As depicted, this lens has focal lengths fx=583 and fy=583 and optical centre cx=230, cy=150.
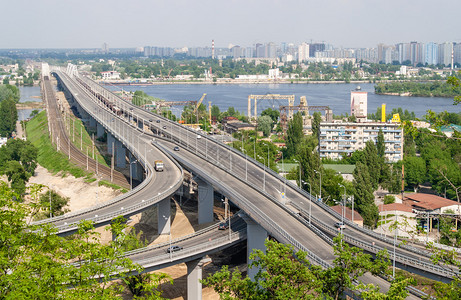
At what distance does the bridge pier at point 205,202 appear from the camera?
38.1 meters

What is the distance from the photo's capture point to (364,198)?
37.2 meters

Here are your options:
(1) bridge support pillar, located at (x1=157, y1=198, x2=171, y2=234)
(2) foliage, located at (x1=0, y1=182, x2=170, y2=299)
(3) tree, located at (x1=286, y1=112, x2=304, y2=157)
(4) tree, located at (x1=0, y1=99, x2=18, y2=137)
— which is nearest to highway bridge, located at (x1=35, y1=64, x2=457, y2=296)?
(1) bridge support pillar, located at (x1=157, y1=198, x2=171, y2=234)

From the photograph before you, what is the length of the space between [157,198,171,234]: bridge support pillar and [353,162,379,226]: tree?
12066mm

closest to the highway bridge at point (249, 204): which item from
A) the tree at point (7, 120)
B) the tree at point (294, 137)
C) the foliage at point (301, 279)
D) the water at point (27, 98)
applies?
the foliage at point (301, 279)

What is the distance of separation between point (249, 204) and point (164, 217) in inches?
374

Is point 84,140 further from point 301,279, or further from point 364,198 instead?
point 301,279

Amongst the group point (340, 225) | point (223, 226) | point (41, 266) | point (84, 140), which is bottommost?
point (223, 226)

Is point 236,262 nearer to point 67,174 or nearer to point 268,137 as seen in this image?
point 67,174

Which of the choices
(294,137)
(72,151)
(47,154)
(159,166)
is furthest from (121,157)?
(294,137)

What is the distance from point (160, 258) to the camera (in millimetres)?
25641

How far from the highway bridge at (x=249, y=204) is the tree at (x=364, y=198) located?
4.70 metres

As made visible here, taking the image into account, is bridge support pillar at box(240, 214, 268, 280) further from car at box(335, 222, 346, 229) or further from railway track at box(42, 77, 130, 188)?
railway track at box(42, 77, 130, 188)

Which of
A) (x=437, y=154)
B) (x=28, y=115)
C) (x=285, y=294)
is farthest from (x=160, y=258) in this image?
(x=28, y=115)

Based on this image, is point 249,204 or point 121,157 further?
point 121,157
